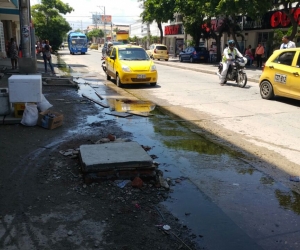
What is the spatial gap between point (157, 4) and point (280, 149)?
32.8 meters

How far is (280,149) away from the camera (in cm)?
615

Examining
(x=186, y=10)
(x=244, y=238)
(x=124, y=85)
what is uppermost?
(x=186, y=10)

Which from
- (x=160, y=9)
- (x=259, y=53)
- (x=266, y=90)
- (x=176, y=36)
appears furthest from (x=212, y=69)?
(x=176, y=36)

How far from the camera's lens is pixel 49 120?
697 cm

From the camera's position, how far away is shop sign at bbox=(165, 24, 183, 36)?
4715cm

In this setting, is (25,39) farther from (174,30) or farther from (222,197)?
(174,30)

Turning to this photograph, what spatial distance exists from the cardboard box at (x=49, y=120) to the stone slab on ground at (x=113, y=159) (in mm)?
2141

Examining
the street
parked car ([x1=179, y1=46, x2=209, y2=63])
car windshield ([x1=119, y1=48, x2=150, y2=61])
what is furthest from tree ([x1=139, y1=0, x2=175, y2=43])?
the street

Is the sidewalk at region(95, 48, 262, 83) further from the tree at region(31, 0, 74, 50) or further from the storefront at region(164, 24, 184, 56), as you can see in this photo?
the tree at region(31, 0, 74, 50)

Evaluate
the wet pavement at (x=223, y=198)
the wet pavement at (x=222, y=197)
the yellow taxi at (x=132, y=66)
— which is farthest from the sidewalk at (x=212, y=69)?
the wet pavement at (x=223, y=198)

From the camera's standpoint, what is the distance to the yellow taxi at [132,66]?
→ 536 inches

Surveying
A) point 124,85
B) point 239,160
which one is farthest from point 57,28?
point 239,160

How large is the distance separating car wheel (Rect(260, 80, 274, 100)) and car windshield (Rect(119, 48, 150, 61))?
5422mm

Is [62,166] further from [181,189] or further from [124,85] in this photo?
[124,85]
